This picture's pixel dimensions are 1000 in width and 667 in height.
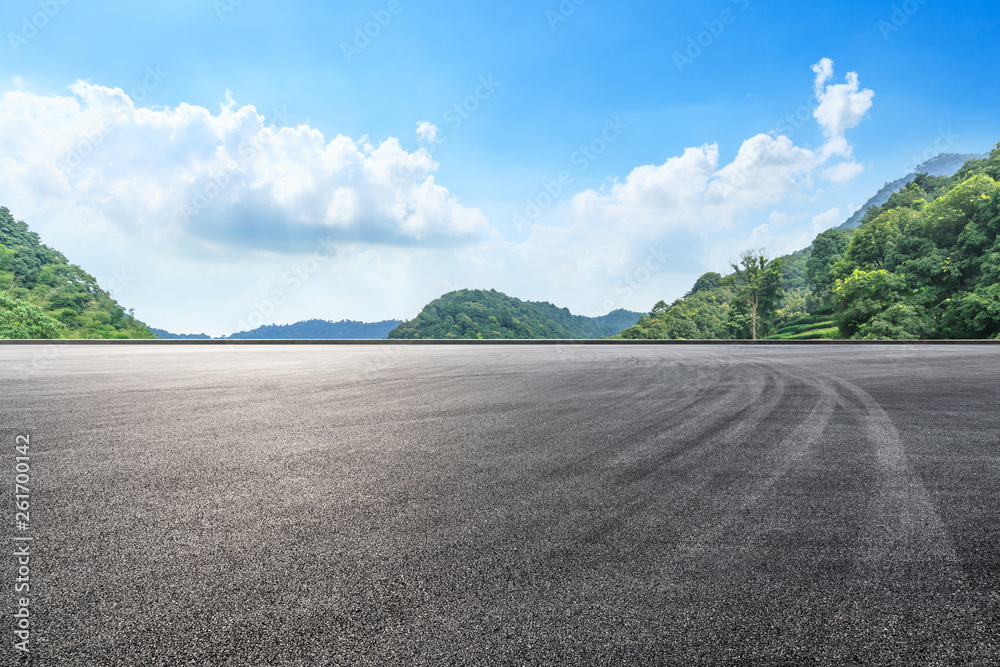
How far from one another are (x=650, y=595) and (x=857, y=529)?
131cm

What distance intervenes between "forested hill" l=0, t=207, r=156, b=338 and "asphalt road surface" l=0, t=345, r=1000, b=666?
48694mm

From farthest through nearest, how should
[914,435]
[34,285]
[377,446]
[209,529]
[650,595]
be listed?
[34,285] < [914,435] < [377,446] < [209,529] < [650,595]

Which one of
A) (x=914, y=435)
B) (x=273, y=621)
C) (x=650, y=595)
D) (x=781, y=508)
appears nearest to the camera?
(x=273, y=621)

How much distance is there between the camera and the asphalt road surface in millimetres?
1548

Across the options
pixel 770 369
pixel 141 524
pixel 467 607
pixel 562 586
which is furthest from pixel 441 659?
pixel 770 369

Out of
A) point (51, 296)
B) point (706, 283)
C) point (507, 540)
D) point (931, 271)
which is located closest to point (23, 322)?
point (51, 296)

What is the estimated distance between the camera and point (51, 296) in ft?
170

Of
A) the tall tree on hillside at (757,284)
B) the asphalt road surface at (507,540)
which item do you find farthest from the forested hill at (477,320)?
the asphalt road surface at (507,540)

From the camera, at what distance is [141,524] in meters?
2.44

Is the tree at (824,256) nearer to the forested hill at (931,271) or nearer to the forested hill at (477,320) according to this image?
the forested hill at (931,271)

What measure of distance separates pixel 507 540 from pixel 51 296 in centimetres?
6777

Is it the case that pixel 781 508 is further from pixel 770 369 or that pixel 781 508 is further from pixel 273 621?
pixel 770 369

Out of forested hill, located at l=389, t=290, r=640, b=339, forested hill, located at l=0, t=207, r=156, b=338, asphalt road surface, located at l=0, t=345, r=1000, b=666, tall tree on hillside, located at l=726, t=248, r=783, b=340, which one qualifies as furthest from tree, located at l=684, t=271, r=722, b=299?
asphalt road surface, located at l=0, t=345, r=1000, b=666

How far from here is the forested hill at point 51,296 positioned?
40.8m
